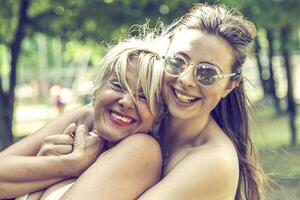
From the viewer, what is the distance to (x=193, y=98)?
2701mm

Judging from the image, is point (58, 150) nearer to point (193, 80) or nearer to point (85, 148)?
point (85, 148)

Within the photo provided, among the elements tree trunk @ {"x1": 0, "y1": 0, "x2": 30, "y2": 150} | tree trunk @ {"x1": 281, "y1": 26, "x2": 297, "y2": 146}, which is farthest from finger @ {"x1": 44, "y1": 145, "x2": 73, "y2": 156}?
tree trunk @ {"x1": 281, "y1": 26, "x2": 297, "y2": 146}

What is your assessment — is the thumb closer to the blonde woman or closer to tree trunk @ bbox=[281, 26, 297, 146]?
the blonde woman

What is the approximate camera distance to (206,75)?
2.64m

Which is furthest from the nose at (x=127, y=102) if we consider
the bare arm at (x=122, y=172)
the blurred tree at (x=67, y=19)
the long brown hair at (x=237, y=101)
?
the blurred tree at (x=67, y=19)

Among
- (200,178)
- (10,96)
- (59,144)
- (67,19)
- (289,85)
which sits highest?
(59,144)

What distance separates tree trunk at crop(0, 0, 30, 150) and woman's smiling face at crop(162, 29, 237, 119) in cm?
1065

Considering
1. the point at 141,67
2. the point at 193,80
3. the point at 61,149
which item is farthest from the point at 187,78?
the point at 61,149

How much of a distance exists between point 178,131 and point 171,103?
0.65ft

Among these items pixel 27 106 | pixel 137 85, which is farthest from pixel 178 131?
pixel 27 106

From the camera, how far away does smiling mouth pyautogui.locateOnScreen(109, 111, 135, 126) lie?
8.52 ft

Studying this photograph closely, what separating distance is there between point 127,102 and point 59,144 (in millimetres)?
341

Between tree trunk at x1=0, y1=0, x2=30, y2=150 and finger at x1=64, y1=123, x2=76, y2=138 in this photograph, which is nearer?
finger at x1=64, y1=123, x2=76, y2=138

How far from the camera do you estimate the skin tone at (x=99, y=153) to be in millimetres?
2492
